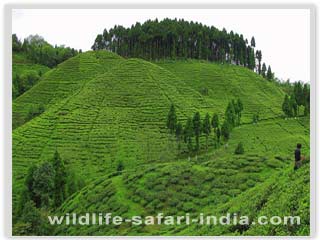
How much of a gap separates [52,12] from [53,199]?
6.58 m

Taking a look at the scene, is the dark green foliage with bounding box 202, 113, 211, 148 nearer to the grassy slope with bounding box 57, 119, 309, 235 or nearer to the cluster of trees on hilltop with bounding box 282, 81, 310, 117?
the grassy slope with bounding box 57, 119, 309, 235

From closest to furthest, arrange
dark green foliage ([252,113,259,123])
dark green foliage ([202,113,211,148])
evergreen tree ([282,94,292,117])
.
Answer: evergreen tree ([282,94,292,117])
dark green foliage ([202,113,211,148])
dark green foliage ([252,113,259,123])

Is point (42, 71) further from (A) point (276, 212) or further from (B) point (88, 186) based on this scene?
(A) point (276, 212)

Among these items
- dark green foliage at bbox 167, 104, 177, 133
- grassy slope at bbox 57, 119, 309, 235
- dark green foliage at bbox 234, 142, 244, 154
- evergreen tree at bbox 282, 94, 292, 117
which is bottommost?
grassy slope at bbox 57, 119, 309, 235

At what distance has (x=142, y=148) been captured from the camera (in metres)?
22.0

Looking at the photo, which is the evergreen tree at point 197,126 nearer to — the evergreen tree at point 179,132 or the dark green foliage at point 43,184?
the evergreen tree at point 179,132

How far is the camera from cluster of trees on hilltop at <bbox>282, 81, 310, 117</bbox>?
1534cm

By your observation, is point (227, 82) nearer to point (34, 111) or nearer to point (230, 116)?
point (230, 116)

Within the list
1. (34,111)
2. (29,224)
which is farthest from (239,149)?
(34,111)

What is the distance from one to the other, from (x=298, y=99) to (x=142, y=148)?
8421mm

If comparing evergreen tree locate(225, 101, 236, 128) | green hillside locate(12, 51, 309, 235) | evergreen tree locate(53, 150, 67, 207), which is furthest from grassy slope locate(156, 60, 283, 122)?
evergreen tree locate(53, 150, 67, 207)

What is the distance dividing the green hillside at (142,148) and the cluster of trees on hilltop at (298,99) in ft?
1.96

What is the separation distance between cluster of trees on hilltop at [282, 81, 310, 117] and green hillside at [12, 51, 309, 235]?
0.60 metres

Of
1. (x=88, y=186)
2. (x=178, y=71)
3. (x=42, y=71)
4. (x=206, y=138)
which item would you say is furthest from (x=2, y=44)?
(x=42, y=71)
